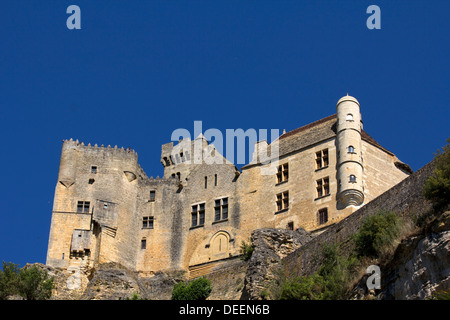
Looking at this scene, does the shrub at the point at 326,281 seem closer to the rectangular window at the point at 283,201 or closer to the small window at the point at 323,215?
the small window at the point at 323,215

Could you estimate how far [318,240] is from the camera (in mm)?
32969

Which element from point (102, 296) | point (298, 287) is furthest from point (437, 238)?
point (102, 296)

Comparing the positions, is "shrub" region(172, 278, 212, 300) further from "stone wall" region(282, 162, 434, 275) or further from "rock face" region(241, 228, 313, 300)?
"stone wall" region(282, 162, 434, 275)

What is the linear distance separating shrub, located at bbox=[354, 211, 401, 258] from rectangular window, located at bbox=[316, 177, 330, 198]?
721 inches

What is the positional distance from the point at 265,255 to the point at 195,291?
3.62m

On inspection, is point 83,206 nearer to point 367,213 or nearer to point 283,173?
point 283,173

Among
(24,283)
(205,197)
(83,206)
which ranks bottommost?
(24,283)

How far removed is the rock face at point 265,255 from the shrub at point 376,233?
5.82 metres

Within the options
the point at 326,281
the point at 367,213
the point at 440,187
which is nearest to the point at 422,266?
the point at 440,187

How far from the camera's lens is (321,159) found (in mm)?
48219

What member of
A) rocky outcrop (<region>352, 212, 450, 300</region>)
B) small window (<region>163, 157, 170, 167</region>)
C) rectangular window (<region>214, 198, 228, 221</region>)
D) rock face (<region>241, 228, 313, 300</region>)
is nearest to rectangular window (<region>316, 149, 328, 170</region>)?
rectangular window (<region>214, 198, 228, 221</region>)

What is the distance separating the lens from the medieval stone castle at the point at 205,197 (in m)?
47.2
